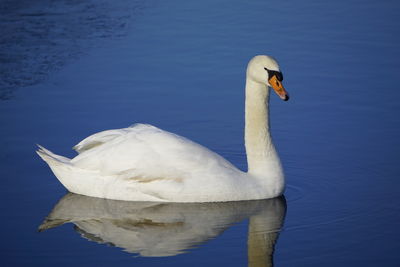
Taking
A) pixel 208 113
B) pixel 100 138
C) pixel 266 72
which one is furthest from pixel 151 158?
pixel 208 113

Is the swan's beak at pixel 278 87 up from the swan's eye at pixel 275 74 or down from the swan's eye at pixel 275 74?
down

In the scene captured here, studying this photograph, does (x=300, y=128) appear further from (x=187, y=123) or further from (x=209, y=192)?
(x=209, y=192)

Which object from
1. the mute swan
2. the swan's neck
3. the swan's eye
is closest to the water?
the mute swan

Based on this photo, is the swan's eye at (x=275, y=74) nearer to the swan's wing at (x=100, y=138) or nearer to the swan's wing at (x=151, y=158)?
the swan's wing at (x=151, y=158)

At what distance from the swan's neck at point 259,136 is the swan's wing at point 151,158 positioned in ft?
0.83

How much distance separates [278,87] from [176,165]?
1.11 metres

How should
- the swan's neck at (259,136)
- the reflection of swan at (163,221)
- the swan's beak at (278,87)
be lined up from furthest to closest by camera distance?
the swan's neck at (259,136) < the swan's beak at (278,87) < the reflection of swan at (163,221)

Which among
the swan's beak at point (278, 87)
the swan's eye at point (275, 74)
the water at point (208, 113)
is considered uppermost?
the swan's eye at point (275, 74)

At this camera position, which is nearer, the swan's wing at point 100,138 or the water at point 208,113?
the water at point 208,113

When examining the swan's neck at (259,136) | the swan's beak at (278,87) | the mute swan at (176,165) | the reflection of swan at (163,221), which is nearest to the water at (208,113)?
the reflection of swan at (163,221)

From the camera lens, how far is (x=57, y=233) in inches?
281

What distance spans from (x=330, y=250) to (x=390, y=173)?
Answer: 1791mm

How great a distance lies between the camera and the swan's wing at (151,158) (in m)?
7.73

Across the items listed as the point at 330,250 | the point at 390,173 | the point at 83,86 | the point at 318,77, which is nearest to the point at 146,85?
the point at 83,86
